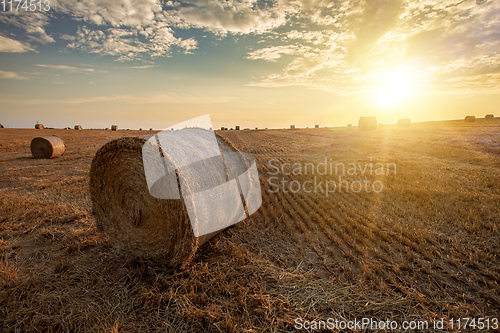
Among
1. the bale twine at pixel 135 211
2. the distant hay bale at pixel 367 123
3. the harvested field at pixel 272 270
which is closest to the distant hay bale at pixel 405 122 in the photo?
the distant hay bale at pixel 367 123

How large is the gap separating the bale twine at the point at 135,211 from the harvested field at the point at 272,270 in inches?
11.1

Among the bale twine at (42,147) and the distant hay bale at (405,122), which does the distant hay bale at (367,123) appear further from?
Answer: the bale twine at (42,147)

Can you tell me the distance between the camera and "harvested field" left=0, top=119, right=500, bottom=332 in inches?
113

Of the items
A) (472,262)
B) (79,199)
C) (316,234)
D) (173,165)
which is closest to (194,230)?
(173,165)

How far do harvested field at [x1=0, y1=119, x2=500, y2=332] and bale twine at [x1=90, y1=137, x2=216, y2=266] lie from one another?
28cm

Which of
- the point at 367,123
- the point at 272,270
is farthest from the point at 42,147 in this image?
the point at 367,123

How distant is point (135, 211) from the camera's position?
12.8 feet

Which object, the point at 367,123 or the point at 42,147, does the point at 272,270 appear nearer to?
the point at 42,147

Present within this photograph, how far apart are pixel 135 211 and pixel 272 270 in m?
2.39

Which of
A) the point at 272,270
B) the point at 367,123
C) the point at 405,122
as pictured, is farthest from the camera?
the point at 405,122

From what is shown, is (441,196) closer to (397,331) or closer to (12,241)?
(397,331)

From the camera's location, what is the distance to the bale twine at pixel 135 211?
3.61 m

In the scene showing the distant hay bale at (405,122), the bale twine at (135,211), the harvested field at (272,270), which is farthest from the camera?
the distant hay bale at (405,122)

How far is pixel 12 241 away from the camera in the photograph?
4445 millimetres
